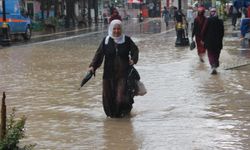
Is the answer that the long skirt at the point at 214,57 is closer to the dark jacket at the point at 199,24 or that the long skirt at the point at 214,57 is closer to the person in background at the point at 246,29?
the dark jacket at the point at 199,24

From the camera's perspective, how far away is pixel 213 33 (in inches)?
619

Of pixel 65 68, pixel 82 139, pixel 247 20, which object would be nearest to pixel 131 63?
pixel 82 139

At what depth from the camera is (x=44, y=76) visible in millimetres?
16359

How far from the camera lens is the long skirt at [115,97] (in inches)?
396

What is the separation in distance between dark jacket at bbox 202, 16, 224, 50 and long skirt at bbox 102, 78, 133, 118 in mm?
6047

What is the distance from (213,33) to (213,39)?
152 mm

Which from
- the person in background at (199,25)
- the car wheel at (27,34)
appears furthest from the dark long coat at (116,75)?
the car wheel at (27,34)

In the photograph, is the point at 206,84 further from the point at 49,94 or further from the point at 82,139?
the point at 82,139

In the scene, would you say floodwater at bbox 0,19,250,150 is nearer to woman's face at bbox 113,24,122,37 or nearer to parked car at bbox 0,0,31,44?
woman's face at bbox 113,24,122,37

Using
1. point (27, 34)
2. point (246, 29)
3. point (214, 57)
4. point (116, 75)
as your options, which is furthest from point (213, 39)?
point (27, 34)

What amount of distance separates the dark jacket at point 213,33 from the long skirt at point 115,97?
605cm

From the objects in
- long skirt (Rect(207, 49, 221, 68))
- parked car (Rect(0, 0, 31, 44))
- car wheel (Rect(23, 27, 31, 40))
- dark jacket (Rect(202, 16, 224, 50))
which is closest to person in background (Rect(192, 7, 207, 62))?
dark jacket (Rect(202, 16, 224, 50))

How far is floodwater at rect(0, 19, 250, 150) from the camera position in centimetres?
845

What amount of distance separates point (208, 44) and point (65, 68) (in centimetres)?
466
